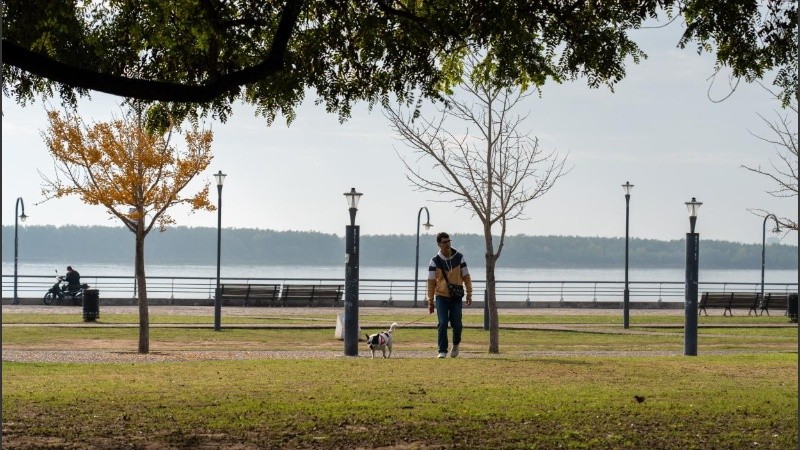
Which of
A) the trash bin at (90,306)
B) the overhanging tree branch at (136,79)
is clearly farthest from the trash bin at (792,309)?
the overhanging tree branch at (136,79)

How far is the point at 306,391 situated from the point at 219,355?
9844mm

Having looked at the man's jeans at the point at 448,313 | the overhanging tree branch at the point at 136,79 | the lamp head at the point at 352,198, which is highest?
the overhanging tree branch at the point at 136,79

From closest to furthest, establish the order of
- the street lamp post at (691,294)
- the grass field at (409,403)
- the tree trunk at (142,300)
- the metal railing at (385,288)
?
the grass field at (409,403) < the street lamp post at (691,294) < the tree trunk at (142,300) < the metal railing at (385,288)

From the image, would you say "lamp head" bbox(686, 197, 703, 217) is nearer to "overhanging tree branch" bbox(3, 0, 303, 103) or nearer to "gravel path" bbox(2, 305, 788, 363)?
"gravel path" bbox(2, 305, 788, 363)

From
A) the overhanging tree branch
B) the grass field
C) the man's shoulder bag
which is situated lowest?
the grass field

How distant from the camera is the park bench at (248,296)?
4434cm

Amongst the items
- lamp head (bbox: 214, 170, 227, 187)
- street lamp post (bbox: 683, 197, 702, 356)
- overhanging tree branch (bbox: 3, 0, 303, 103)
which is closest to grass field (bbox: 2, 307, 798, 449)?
overhanging tree branch (bbox: 3, 0, 303, 103)

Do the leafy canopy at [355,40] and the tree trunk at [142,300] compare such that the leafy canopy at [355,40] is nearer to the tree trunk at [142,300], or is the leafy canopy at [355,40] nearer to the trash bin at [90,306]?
the tree trunk at [142,300]

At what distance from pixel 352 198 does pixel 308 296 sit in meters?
24.9

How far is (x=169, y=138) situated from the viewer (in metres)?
24.8

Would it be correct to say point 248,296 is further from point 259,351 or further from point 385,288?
point 259,351

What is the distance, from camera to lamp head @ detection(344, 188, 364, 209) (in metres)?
21.2

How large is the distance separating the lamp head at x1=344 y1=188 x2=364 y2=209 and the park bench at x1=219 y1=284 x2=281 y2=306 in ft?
76.6

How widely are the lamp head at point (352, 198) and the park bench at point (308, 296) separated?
951 inches
